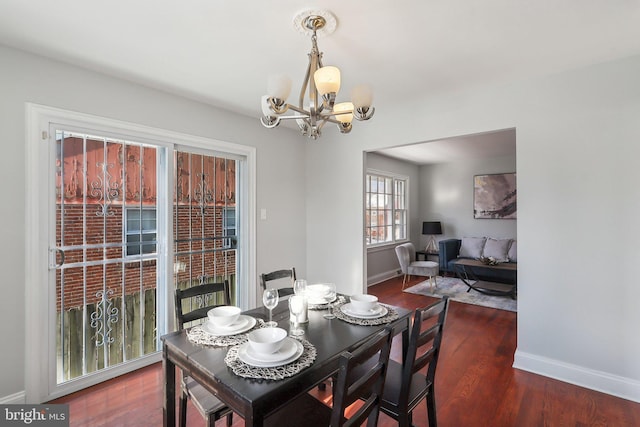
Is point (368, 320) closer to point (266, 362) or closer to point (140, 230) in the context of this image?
point (266, 362)

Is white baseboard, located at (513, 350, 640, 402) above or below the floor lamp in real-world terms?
below

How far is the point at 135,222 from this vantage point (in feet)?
8.55

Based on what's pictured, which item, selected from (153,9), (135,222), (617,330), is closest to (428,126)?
(617,330)

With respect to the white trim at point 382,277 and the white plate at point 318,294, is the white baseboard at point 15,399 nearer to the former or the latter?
the white plate at point 318,294

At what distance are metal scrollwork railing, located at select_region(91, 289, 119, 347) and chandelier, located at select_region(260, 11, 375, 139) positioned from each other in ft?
6.64

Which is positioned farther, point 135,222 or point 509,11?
point 135,222

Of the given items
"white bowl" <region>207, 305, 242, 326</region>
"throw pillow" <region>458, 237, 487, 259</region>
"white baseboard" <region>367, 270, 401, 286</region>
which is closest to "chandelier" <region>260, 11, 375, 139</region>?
"white bowl" <region>207, 305, 242, 326</region>

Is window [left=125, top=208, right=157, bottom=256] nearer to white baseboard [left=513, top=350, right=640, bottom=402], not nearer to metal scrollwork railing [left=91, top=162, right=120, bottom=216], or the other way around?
metal scrollwork railing [left=91, top=162, right=120, bottom=216]

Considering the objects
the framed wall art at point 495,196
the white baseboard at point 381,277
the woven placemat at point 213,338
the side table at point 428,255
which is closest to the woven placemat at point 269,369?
the woven placemat at point 213,338

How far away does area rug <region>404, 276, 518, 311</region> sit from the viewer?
4414 millimetres

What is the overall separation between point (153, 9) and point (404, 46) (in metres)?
1.54

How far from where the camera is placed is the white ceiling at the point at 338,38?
164 centimetres

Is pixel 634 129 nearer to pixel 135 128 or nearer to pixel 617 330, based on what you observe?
pixel 617 330

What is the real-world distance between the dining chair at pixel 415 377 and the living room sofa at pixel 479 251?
3769mm
